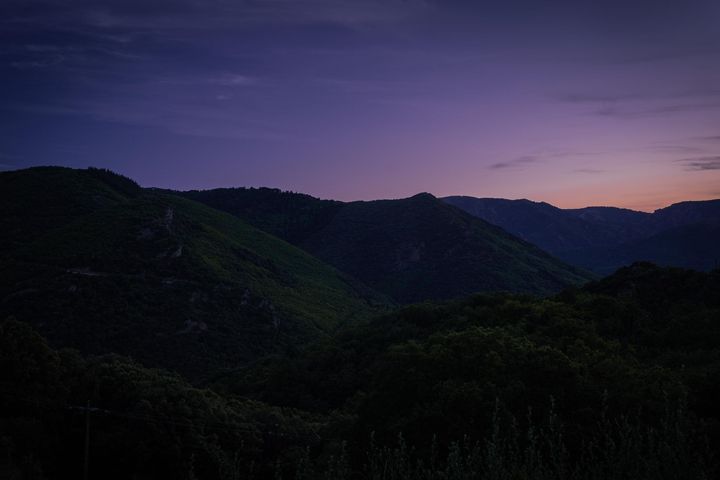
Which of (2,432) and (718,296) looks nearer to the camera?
(2,432)

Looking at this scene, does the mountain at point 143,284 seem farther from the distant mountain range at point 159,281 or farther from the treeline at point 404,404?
the treeline at point 404,404

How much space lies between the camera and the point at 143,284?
308 feet

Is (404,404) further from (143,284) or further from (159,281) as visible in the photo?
(159,281)

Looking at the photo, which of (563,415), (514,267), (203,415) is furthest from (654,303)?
(514,267)

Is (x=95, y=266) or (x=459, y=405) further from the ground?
(x=95, y=266)

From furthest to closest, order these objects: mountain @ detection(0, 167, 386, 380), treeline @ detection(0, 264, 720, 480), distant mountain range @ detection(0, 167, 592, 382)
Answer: distant mountain range @ detection(0, 167, 592, 382), mountain @ detection(0, 167, 386, 380), treeline @ detection(0, 264, 720, 480)

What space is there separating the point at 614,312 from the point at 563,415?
26170mm

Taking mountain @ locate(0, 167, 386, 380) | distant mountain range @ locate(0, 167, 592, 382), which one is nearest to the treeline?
distant mountain range @ locate(0, 167, 592, 382)

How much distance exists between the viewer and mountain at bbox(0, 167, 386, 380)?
79625 millimetres

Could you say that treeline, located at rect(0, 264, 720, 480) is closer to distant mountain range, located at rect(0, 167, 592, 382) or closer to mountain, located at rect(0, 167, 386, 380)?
distant mountain range, located at rect(0, 167, 592, 382)

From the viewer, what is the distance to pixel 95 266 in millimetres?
93812

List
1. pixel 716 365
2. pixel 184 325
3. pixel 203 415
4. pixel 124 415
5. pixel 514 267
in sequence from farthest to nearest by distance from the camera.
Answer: pixel 514 267
pixel 184 325
pixel 203 415
pixel 124 415
pixel 716 365

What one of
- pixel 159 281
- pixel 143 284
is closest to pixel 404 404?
pixel 143 284

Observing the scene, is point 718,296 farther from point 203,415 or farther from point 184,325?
point 184,325
